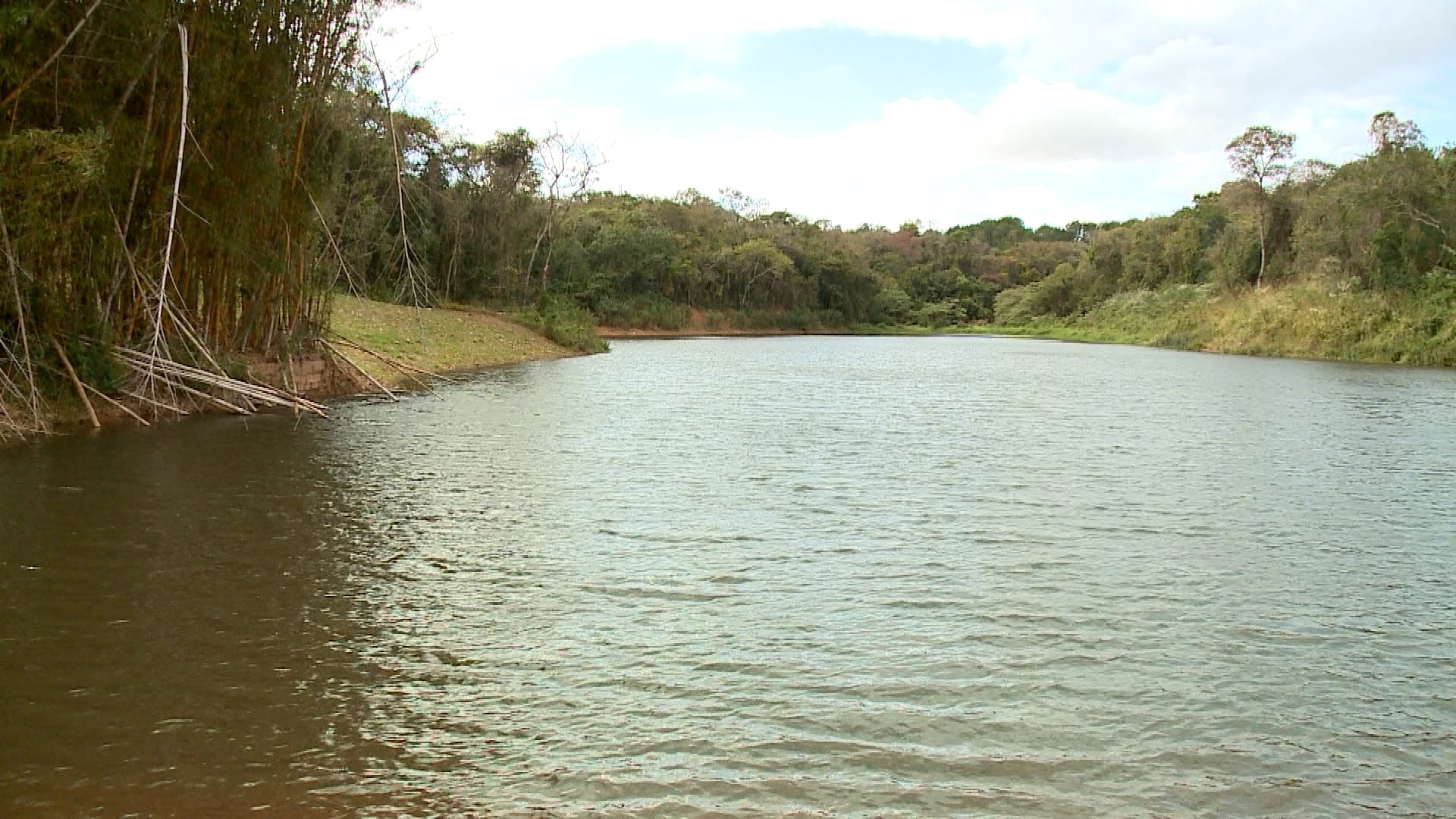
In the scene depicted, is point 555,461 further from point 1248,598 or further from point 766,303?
point 766,303

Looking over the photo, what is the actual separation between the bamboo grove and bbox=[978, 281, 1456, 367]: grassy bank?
37970 millimetres

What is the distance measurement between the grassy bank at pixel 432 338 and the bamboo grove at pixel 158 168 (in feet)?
17.3

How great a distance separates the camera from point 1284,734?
5199mm

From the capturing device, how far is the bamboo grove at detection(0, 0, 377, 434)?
11.9 metres

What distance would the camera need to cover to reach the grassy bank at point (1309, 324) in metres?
40.4

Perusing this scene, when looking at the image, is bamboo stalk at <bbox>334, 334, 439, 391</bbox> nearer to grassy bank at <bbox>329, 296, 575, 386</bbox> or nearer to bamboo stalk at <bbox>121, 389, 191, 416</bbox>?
grassy bank at <bbox>329, 296, 575, 386</bbox>

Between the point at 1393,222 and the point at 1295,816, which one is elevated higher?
the point at 1393,222

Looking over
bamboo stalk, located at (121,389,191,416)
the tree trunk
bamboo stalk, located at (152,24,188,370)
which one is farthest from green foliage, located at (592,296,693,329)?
bamboo stalk, located at (152,24,188,370)

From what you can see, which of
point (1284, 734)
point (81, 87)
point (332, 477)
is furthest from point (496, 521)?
point (81, 87)

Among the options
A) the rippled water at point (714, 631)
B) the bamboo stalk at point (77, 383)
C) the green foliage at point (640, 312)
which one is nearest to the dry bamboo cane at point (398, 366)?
the bamboo stalk at point (77, 383)

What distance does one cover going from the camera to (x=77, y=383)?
554 inches

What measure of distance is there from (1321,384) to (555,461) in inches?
916

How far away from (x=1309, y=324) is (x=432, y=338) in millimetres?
36008

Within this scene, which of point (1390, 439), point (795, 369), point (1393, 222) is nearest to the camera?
point (1390, 439)
